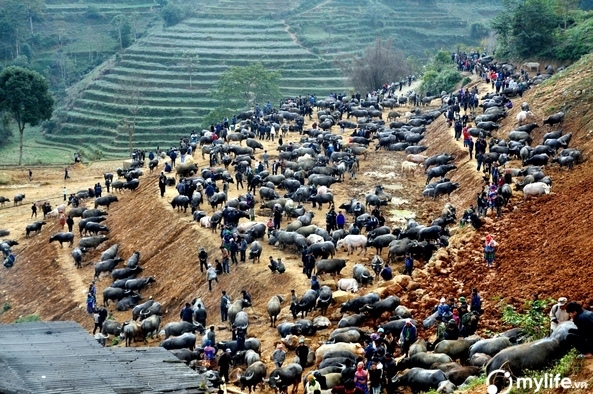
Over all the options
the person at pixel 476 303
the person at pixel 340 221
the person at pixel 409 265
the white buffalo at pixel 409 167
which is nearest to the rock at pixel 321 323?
the person at pixel 409 265

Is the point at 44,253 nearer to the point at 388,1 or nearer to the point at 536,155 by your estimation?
the point at 536,155

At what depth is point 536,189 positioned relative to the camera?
29438 mm

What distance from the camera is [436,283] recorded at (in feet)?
79.9

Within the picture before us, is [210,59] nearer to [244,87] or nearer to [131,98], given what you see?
[131,98]

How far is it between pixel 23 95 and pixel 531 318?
54.9 m

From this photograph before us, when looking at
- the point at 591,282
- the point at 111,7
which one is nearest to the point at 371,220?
the point at 591,282

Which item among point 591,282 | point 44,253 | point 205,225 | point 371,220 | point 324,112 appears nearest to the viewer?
point 591,282

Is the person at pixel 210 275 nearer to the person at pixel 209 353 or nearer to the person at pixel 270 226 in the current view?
the person at pixel 270 226

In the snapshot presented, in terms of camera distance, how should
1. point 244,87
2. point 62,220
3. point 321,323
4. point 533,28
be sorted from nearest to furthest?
1. point 321,323
2. point 62,220
3. point 533,28
4. point 244,87

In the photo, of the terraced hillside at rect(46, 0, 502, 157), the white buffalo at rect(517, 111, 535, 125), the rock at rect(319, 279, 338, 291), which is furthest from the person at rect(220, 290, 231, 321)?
the terraced hillside at rect(46, 0, 502, 157)

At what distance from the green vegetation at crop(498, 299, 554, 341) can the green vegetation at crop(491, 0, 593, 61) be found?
40.7m

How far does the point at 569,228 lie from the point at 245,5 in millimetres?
92412

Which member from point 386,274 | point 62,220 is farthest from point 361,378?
point 62,220

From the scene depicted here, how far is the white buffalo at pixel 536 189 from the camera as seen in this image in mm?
29422
